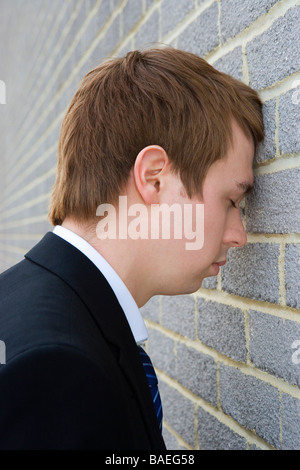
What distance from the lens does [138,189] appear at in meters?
1.56

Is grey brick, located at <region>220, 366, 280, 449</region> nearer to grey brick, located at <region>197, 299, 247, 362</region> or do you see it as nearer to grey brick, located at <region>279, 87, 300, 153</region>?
grey brick, located at <region>197, 299, 247, 362</region>

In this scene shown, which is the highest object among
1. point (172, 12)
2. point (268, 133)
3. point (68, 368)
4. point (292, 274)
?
point (172, 12)

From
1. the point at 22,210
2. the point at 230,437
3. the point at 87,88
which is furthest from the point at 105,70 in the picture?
the point at 22,210

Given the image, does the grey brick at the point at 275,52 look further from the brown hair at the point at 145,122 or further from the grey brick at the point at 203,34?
the grey brick at the point at 203,34

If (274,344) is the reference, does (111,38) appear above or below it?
above

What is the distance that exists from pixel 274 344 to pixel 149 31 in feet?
5.09

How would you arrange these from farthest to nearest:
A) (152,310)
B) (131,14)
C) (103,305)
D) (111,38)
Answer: (111,38) < (131,14) < (152,310) < (103,305)

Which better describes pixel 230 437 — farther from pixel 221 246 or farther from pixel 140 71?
pixel 140 71

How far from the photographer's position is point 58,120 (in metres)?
4.41

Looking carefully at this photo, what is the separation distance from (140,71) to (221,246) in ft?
1.72

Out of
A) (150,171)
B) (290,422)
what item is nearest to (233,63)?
(150,171)

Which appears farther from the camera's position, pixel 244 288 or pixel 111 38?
pixel 111 38

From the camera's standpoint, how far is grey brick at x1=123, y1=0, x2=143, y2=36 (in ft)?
8.98

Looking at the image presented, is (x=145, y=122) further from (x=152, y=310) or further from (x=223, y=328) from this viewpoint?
(x=152, y=310)
